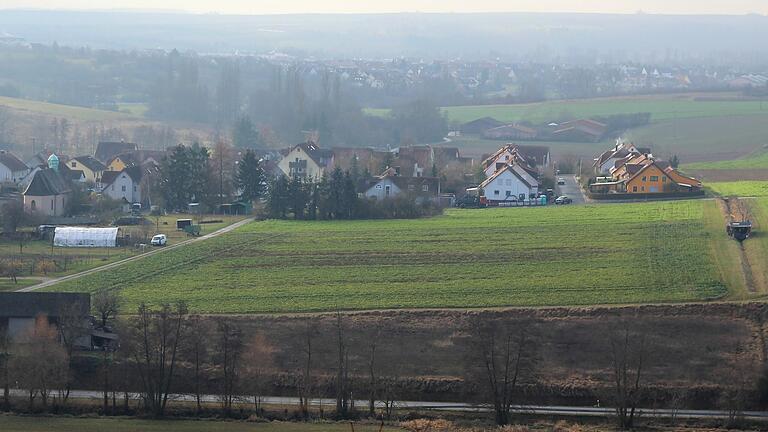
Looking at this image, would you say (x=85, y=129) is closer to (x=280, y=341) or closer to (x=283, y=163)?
(x=283, y=163)

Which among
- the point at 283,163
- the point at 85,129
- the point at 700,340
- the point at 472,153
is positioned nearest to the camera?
the point at 700,340

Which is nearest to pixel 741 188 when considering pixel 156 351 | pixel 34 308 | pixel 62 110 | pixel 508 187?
pixel 508 187

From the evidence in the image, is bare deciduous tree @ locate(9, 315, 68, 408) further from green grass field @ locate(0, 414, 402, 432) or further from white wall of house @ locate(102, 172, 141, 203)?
white wall of house @ locate(102, 172, 141, 203)

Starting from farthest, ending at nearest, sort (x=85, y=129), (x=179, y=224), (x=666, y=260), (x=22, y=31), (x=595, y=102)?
(x=22, y=31) → (x=595, y=102) → (x=85, y=129) → (x=179, y=224) → (x=666, y=260)

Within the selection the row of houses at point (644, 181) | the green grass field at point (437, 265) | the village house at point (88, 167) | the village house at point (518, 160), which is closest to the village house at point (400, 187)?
the village house at point (518, 160)

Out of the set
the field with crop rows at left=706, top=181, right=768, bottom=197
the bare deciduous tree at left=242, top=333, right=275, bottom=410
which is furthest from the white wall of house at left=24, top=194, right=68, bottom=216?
the field with crop rows at left=706, top=181, right=768, bottom=197

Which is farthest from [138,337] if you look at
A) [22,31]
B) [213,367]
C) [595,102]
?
[22,31]
